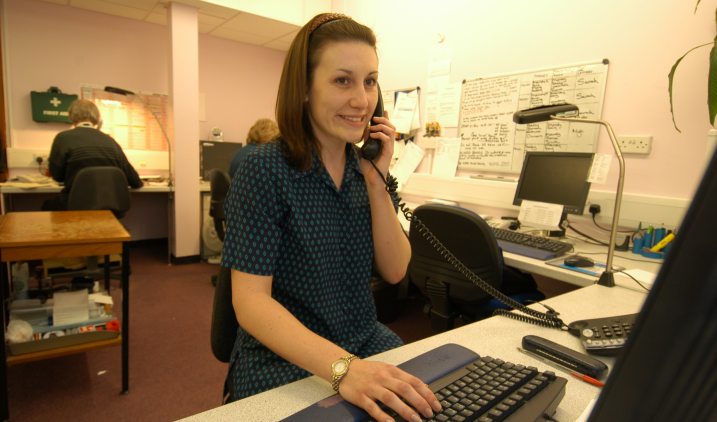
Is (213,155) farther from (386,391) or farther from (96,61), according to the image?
(386,391)

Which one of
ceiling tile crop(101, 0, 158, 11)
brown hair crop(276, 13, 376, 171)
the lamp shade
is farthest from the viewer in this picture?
ceiling tile crop(101, 0, 158, 11)

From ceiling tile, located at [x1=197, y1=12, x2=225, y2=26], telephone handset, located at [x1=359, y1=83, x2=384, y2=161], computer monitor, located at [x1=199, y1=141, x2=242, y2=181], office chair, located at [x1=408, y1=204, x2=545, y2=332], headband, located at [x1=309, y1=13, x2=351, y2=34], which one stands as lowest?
office chair, located at [x1=408, y1=204, x2=545, y2=332]

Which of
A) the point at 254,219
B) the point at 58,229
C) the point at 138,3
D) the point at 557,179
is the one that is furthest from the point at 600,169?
the point at 138,3

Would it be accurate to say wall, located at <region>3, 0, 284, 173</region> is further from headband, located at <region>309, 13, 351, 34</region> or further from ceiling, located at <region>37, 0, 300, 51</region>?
headband, located at <region>309, 13, 351, 34</region>

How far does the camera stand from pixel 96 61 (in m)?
4.22

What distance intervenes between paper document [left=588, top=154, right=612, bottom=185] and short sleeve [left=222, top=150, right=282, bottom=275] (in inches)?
71.2

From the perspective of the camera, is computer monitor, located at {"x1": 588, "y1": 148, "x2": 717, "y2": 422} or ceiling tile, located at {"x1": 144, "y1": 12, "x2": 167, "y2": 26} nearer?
computer monitor, located at {"x1": 588, "y1": 148, "x2": 717, "y2": 422}

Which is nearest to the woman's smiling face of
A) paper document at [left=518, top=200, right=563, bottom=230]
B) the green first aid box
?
paper document at [left=518, top=200, right=563, bottom=230]

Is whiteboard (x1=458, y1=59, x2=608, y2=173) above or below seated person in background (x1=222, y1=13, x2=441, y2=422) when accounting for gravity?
above

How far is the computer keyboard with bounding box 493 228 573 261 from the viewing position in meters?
1.75

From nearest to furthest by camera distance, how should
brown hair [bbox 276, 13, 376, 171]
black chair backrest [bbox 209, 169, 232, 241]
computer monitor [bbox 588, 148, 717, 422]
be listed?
computer monitor [bbox 588, 148, 717, 422] < brown hair [bbox 276, 13, 376, 171] < black chair backrest [bbox 209, 169, 232, 241]

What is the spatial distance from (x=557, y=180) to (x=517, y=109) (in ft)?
2.25

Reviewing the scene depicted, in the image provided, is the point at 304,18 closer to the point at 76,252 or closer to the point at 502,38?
the point at 502,38

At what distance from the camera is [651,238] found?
1.93m
